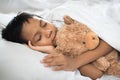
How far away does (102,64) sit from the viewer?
3.64 feet

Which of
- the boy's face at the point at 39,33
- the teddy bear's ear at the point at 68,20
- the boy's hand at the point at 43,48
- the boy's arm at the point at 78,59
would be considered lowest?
the boy's arm at the point at 78,59

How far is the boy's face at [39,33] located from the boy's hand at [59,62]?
0.41 ft

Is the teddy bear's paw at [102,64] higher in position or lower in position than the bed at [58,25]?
lower

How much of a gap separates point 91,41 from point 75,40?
7 cm

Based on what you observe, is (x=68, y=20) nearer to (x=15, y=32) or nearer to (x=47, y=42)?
(x=47, y=42)

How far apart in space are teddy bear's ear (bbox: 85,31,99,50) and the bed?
0.05m

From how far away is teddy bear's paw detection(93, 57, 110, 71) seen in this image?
111cm

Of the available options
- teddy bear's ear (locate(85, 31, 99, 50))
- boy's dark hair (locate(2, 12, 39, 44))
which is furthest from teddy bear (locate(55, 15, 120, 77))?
boy's dark hair (locate(2, 12, 39, 44))

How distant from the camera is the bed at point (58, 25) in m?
1.06

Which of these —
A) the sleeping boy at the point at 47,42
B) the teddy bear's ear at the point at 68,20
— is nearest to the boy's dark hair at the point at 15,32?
the sleeping boy at the point at 47,42

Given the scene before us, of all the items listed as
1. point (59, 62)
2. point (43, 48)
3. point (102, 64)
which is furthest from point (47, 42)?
point (102, 64)

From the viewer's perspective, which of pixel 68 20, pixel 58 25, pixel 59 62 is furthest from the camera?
pixel 58 25

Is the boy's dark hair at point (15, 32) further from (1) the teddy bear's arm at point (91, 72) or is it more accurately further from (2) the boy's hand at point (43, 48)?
(1) the teddy bear's arm at point (91, 72)

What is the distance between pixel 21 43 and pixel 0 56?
0.15 m
